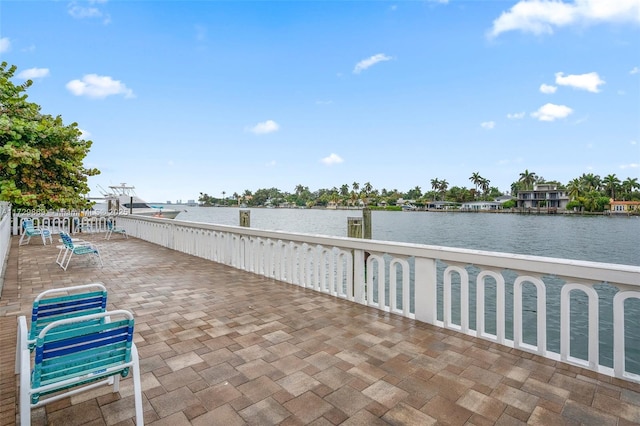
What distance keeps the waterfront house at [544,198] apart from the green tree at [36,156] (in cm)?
8045

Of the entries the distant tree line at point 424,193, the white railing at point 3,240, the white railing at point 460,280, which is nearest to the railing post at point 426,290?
the white railing at point 460,280

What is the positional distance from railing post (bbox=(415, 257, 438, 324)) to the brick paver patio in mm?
162

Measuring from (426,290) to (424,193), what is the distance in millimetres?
108271

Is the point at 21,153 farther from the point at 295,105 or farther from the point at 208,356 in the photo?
the point at 295,105

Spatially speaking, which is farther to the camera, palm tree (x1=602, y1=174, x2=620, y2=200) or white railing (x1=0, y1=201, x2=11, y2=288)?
palm tree (x1=602, y1=174, x2=620, y2=200)

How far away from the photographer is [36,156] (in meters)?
8.73

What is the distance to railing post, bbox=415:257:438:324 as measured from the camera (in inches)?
144

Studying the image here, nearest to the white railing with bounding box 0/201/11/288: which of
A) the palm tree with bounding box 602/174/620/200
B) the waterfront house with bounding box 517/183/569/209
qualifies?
the waterfront house with bounding box 517/183/569/209

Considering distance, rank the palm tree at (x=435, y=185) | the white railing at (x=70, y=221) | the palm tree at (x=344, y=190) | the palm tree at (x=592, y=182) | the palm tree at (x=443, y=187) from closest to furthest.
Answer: the white railing at (x=70, y=221)
the palm tree at (x=592, y=182)
the palm tree at (x=443, y=187)
the palm tree at (x=435, y=185)
the palm tree at (x=344, y=190)

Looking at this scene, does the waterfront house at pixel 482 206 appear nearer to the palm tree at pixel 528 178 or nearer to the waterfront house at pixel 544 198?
the waterfront house at pixel 544 198

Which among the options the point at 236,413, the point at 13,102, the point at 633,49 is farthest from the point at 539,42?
the point at 13,102

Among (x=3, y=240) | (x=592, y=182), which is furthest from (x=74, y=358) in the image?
(x=592, y=182)

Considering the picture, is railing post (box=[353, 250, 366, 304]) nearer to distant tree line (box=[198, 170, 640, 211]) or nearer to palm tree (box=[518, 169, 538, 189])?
distant tree line (box=[198, 170, 640, 211])

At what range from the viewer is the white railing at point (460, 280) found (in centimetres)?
266
